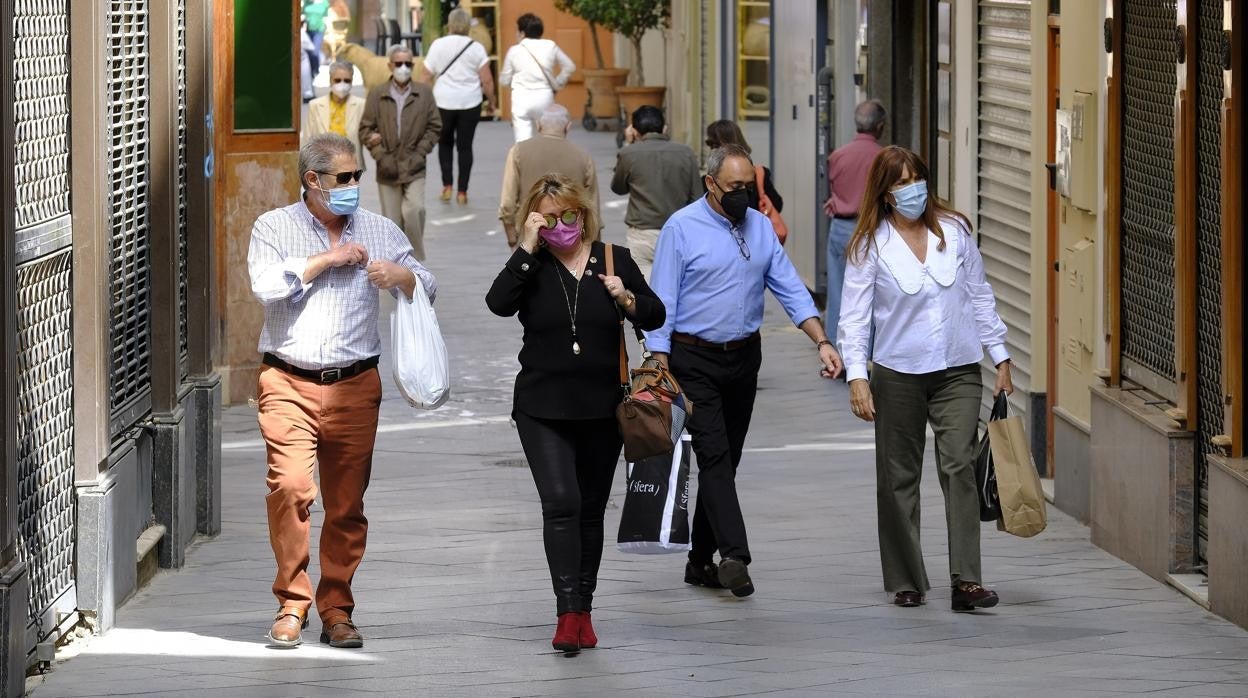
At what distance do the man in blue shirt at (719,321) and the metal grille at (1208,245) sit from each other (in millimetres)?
1459

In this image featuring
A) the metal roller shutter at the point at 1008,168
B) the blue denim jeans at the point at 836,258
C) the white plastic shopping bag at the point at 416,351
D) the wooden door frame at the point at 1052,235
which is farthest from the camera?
the blue denim jeans at the point at 836,258

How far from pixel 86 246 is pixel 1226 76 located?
160 inches

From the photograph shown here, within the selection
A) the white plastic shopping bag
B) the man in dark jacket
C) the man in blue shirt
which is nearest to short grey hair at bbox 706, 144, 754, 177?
the man in blue shirt

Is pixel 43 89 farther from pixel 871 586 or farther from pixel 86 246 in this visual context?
pixel 871 586

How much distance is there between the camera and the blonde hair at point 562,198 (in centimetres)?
752

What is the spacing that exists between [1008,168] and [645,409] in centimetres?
528

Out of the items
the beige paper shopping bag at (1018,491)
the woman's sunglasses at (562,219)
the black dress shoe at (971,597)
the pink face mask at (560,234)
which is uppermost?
the woman's sunglasses at (562,219)

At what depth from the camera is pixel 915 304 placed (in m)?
8.20

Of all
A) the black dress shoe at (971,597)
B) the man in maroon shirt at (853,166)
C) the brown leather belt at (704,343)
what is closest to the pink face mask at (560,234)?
the brown leather belt at (704,343)

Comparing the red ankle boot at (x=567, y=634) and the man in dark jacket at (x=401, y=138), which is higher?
the man in dark jacket at (x=401, y=138)

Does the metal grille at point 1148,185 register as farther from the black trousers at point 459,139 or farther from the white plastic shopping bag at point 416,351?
the black trousers at point 459,139

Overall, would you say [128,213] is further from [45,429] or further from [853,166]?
[853,166]

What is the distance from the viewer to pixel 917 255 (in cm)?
826

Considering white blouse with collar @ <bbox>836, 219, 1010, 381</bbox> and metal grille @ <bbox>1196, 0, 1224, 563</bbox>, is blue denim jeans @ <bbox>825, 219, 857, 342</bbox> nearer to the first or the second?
metal grille @ <bbox>1196, 0, 1224, 563</bbox>
